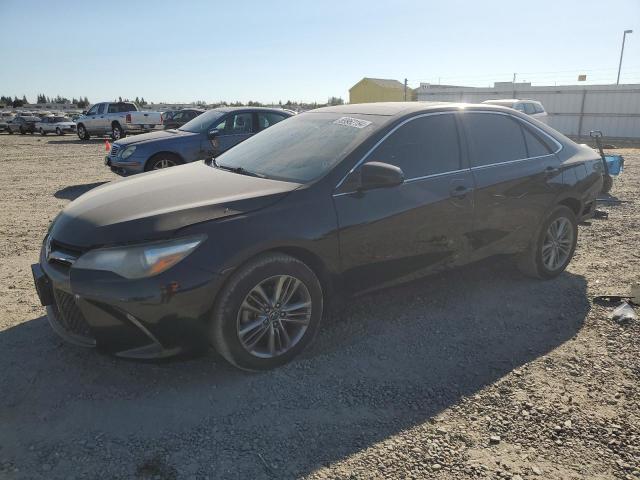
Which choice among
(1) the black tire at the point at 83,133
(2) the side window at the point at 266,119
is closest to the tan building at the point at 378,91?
(1) the black tire at the point at 83,133

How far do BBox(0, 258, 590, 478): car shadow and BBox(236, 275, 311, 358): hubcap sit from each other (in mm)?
178

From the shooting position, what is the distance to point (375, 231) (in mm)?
3531

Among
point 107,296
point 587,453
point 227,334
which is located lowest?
point 587,453

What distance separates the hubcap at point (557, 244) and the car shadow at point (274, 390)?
75 cm

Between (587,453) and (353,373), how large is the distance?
1.35 metres

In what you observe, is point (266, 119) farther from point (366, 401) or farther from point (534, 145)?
point (366, 401)

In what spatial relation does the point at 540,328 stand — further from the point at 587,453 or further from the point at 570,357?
the point at 587,453

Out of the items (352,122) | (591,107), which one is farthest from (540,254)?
(591,107)

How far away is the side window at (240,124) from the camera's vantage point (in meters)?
10.0

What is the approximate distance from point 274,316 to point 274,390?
1.47ft

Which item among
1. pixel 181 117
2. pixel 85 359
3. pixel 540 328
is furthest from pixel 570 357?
pixel 181 117

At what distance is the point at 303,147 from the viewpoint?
12.7 feet

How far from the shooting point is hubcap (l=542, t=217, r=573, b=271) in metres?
4.80

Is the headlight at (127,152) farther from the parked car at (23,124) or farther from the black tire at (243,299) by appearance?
the parked car at (23,124)
